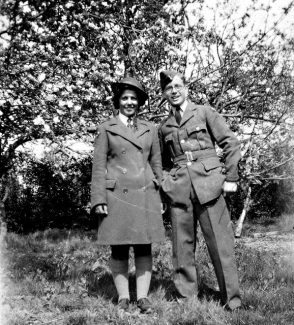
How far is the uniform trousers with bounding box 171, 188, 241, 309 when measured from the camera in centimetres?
343

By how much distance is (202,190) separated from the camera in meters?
3.52

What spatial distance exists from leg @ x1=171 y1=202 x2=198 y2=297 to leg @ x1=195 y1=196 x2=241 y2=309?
14 centimetres

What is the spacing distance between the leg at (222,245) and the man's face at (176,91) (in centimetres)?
95

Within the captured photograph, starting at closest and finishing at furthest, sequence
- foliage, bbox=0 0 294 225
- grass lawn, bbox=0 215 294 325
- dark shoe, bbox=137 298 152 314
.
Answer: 1. grass lawn, bbox=0 215 294 325
2. dark shoe, bbox=137 298 152 314
3. foliage, bbox=0 0 294 225

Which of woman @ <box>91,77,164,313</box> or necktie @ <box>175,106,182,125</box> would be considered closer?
woman @ <box>91,77,164,313</box>

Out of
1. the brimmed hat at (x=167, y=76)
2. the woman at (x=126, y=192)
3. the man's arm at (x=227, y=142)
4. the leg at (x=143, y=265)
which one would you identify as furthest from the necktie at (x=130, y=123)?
the leg at (x=143, y=265)

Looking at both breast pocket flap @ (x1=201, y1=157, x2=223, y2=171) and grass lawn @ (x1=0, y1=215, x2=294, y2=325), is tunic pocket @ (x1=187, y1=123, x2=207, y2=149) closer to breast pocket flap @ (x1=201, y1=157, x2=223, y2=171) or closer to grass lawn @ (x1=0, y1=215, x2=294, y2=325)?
breast pocket flap @ (x1=201, y1=157, x2=223, y2=171)

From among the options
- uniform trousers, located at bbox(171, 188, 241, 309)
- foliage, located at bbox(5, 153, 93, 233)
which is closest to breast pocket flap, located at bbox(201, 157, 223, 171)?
uniform trousers, located at bbox(171, 188, 241, 309)

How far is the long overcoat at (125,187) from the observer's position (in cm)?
352

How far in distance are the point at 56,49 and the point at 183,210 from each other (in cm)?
353

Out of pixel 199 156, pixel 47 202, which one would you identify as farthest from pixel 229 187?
pixel 47 202

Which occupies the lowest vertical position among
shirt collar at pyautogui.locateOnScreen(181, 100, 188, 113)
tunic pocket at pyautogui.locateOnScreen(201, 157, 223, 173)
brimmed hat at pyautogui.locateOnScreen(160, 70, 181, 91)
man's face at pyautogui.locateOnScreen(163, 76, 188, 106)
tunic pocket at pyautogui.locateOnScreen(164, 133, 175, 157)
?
tunic pocket at pyautogui.locateOnScreen(201, 157, 223, 173)

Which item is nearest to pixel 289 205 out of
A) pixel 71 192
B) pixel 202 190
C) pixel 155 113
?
pixel 71 192

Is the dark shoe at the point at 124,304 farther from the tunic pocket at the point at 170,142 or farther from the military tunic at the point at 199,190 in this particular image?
the tunic pocket at the point at 170,142
